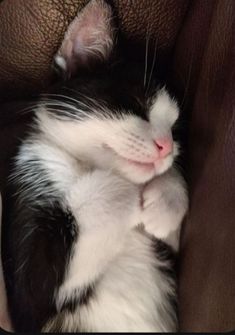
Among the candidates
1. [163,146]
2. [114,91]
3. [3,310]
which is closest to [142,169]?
[163,146]

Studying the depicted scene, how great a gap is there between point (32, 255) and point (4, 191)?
147 mm

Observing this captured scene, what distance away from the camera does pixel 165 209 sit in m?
1.00

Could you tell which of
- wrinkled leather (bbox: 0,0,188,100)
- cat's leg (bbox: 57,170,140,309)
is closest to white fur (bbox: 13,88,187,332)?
cat's leg (bbox: 57,170,140,309)

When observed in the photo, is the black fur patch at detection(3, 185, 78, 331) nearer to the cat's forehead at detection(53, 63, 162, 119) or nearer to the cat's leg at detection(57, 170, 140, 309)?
the cat's leg at detection(57, 170, 140, 309)

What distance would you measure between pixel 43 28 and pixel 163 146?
335 mm

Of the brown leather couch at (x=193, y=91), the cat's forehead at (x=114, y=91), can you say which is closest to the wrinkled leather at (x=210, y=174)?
Answer: the brown leather couch at (x=193, y=91)

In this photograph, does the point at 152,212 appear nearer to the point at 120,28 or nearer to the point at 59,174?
the point at 59,174

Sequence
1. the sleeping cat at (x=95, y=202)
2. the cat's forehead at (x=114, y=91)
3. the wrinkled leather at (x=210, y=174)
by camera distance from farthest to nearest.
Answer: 1. the cat's forehead at (x=114, y=91)
2. the sleeping cat at (x=95, y=202)
3. the wrinkled leather at (x=210, y=174)

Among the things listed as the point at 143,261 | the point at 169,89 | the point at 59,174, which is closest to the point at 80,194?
the point at 59,174

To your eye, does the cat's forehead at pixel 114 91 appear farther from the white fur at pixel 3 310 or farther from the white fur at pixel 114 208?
the white fur at pixel 3 310

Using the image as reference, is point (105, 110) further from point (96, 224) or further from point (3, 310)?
point (3, 310)

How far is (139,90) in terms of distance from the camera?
1068mm

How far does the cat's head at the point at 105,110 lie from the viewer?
1.00 metres

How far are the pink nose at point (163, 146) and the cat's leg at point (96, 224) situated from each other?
104 millimetres
